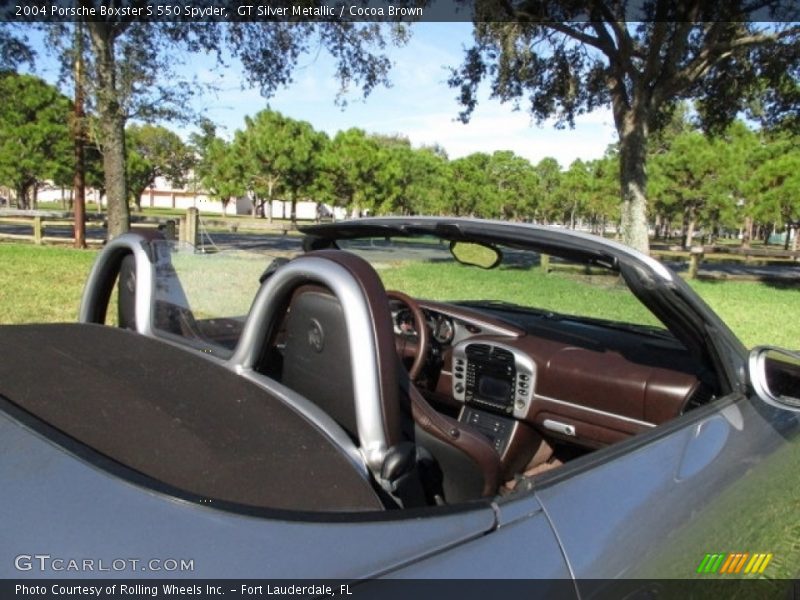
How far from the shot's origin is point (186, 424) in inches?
56.3

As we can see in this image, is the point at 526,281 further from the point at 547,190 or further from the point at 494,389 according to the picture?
the point at 547,190

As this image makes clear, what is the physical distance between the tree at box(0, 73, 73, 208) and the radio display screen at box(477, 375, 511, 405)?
36182mm

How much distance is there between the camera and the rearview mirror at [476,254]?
2913 millimetres

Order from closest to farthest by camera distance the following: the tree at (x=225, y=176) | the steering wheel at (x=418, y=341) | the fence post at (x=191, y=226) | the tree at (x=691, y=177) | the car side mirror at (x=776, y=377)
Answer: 1. the car side mirror at (x=776, y=377)
2. the steering wheel at (x=418, y=341)
3. the fence post at (x=191, y=226)
4. the tree at (x=691, y=177)
5. the tree at (x=225, y=176)

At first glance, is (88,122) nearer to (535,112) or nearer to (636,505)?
(535,112)

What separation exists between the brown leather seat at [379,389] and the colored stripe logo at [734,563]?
64 centimetres

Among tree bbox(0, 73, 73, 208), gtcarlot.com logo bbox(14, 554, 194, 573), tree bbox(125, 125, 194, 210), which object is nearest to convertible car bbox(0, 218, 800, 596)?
gtcarlot.com logo bbox(14, 554, 194, 573)

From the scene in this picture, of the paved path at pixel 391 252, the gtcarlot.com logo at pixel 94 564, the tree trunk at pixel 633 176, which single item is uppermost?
the tree trunk at pixel 633 176

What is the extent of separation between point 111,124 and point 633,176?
1204cm

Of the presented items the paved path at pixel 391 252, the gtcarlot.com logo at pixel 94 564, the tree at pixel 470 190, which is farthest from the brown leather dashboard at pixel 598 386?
the tree at pixel 470 190

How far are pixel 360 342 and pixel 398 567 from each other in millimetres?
590

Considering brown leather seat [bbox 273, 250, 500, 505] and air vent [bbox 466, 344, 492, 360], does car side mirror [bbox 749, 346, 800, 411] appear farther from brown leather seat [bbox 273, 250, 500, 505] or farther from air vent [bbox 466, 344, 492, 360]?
air vent [bbox 466, 344, 492, 360]

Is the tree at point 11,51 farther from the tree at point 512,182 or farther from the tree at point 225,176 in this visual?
the tree at point 512,182

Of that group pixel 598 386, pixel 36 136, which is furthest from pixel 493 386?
pixel 36 136
